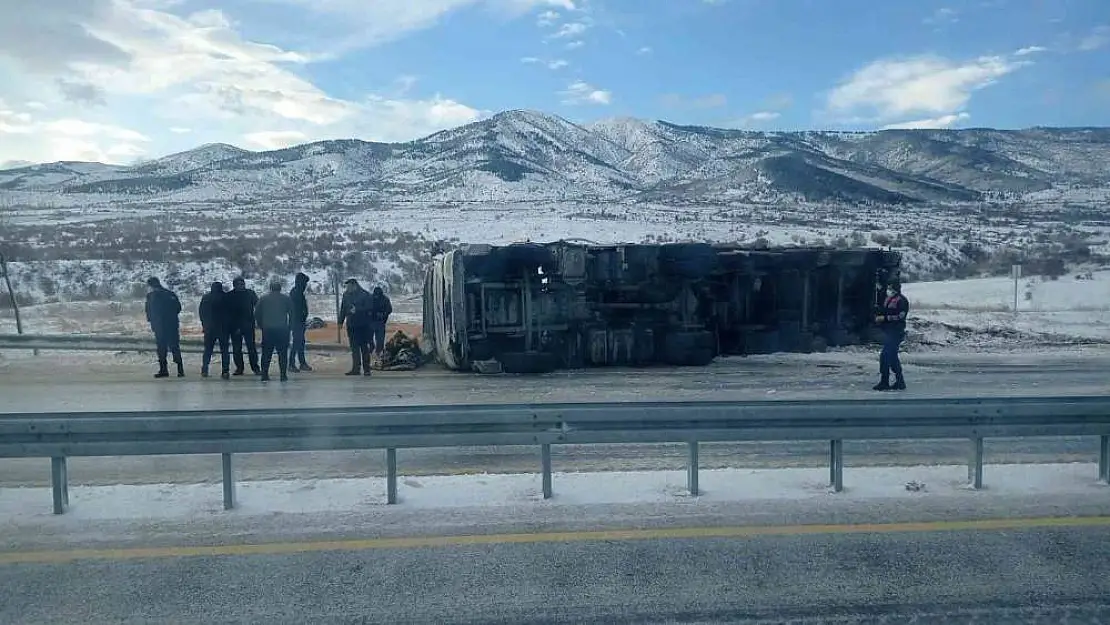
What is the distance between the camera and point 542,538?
5.60m

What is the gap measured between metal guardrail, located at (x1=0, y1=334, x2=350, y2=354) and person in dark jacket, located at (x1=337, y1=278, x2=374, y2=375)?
12.7ft

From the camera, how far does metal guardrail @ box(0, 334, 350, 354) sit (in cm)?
1558

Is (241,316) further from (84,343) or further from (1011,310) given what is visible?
(1011,310)

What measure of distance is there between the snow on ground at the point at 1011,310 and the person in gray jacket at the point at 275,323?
11934 millimetres

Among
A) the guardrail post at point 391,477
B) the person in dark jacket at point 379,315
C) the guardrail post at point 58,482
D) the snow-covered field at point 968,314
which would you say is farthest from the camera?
the snow-covered field at point 968,314

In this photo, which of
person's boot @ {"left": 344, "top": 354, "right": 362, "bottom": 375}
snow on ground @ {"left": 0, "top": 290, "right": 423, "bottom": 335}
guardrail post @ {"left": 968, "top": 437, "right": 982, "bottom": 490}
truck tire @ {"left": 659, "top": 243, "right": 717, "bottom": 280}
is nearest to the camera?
guardrail post @ {"left": 968, "top": 437, "right": 982, "bottom": 490}

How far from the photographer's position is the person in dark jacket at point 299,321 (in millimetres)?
13994

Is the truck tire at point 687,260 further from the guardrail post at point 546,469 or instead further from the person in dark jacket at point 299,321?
the guardrail post at point 546,469

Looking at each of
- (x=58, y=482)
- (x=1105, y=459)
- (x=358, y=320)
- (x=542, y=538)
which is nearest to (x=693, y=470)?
(x=542, y=538)

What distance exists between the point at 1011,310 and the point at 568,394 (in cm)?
1614

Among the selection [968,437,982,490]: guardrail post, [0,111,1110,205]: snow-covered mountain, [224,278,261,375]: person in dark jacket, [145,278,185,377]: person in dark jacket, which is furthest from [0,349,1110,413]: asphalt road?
[0,111,1110,205]: snow-covered mountain

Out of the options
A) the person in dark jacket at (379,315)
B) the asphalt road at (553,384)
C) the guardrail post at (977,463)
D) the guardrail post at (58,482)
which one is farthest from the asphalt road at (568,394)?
the person in dark jacket at (379,315)

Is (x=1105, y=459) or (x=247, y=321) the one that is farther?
(x=247, y=321)

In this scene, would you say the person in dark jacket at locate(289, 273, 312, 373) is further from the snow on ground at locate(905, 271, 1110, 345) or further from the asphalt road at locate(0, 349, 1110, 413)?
the snow on ground at locate(905, 271, 1110, 345)
